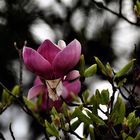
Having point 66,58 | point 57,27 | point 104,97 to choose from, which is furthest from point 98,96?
point 57,27

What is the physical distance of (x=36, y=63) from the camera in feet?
4.87

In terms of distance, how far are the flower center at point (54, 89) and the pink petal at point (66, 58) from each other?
0.03m

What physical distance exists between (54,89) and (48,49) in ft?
0.33

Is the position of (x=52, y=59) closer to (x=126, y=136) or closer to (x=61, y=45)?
(x=61, y=45)

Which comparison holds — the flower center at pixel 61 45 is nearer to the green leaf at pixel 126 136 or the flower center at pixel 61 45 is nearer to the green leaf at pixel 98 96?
the green leaf at pixel 98 96

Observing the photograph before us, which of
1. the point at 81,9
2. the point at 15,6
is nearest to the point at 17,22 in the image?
the point at 15,6

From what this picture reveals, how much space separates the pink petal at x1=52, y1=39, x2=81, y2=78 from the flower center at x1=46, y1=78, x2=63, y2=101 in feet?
0.09

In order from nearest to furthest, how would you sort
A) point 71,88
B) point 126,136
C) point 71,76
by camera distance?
1. point 126,136
2. point 71,76
3. point 71,88

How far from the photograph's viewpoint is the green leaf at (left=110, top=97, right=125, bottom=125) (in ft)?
4.70

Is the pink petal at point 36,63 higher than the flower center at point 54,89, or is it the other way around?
the pink petal at point 36,63

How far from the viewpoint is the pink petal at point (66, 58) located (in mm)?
1475

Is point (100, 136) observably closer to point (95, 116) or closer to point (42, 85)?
point (95, 116)

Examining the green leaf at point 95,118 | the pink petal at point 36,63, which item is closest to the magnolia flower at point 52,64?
the pink petal at point 36,63

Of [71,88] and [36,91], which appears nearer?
[36,91]
